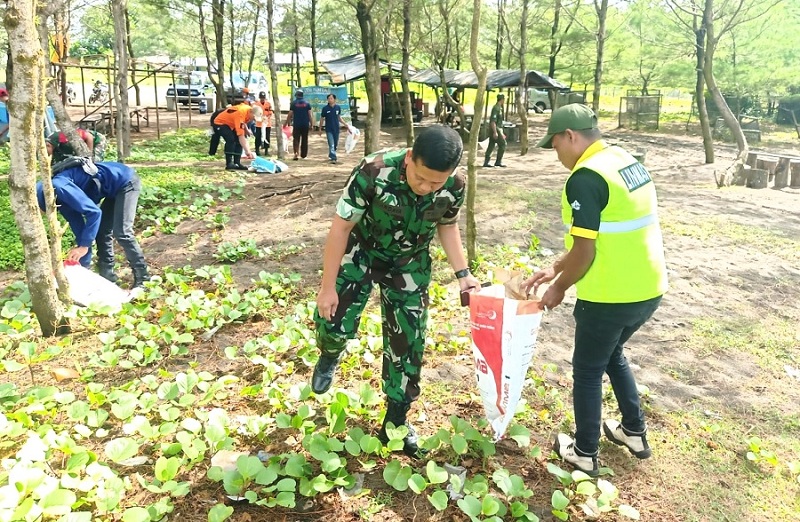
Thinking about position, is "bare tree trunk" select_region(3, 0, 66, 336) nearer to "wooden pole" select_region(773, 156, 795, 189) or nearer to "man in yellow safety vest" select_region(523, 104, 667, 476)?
"man in yellow safety vest" select_region(523, 104, 667, 476)

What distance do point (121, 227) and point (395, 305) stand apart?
3.14 metres

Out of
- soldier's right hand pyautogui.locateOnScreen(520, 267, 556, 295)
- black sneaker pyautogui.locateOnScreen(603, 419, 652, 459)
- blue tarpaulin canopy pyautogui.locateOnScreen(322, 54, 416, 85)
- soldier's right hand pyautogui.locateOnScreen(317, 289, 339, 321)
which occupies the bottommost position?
black sneaker pyautogui.locateOnScreen(603, 419, 652, 459)

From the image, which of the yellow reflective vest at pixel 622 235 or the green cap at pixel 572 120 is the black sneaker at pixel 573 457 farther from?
the green cap at pixel 572 120

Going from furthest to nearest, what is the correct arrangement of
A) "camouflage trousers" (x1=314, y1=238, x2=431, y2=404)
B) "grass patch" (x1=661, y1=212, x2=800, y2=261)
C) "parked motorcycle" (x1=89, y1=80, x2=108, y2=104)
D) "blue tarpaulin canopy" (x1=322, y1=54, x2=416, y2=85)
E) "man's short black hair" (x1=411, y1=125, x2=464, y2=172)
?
1. "parked motorcycle" (x1=89, y1=80, x2=108, y2=104)
2. "blue tarpaulin canopy" (x1=322, y1=54, x2=416, y2=85)
3. "grass patch" (x1=661, y1=212, x2=800, y2=261)
4. "camouflage trousers" (x1=314, y1=238, x2=431, y2=404)
5. "man's short black hair" (x1=411, y1=125, x2=464, y2=172)

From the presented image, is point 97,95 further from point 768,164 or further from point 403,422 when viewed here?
point 403,422

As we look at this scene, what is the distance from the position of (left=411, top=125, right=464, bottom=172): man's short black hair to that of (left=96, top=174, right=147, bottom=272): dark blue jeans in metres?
3.46

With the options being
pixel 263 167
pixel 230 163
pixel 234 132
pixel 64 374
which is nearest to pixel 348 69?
pixel 234 132

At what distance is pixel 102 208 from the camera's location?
4988 millimetres

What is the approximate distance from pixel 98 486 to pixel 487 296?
1747mm

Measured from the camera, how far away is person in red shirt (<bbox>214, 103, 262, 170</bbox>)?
11.1 metres

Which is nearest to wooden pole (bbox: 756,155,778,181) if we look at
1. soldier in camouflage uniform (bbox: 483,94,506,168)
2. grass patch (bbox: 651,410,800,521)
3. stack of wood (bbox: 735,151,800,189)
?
stack of wood (bbox: 735,151,800,189)

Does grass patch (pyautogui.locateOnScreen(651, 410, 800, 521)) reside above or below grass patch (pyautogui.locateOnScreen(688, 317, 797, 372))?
below

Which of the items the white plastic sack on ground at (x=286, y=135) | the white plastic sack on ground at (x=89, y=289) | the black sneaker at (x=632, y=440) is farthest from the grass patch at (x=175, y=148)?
the black sneaker at (x=632, y=440)

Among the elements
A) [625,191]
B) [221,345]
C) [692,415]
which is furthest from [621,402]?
[221,345]
